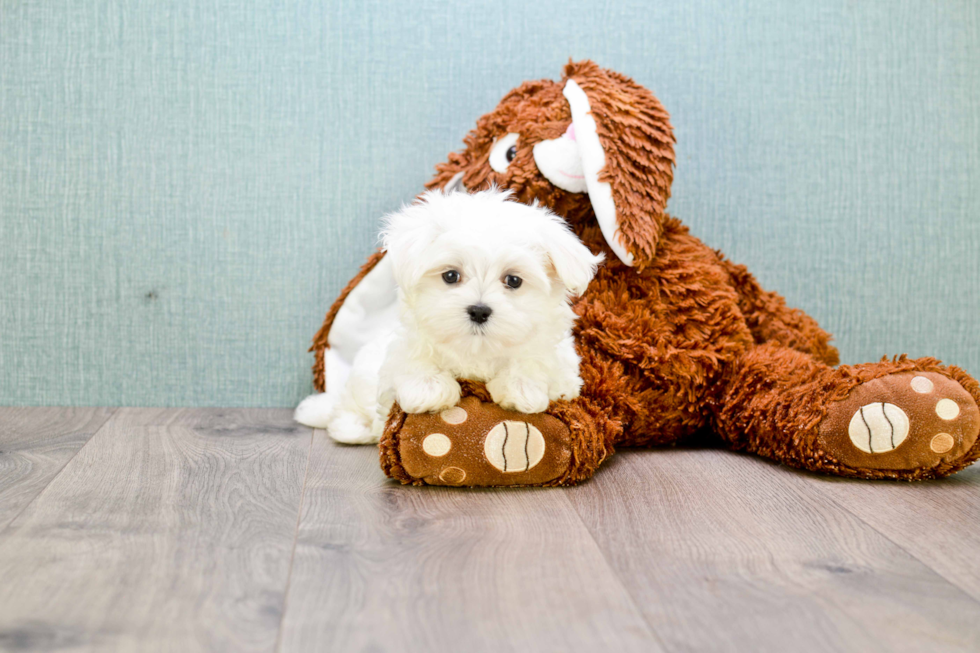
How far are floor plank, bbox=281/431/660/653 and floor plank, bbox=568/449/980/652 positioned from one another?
5 centimetres

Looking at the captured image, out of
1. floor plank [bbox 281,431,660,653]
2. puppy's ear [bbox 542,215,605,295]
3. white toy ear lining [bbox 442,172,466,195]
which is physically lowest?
floor plank [bbox 281,431,660,653]

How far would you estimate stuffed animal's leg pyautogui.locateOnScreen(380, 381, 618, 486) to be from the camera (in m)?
1.16

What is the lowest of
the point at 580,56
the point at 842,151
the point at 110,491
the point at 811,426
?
the point at 110,491

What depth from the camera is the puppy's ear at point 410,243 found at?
1140 mm

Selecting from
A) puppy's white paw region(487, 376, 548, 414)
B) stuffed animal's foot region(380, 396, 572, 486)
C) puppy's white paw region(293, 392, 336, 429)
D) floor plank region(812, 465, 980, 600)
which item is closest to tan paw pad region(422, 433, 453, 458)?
stuffed animal's foot region(380, 396, 572, 486)

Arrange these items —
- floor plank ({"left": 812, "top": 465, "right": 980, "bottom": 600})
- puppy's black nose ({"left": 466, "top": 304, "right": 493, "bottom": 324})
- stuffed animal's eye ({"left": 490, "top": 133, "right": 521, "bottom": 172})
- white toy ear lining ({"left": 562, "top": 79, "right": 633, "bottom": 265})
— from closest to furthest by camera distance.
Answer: floor plank ({"left": 812, "top": 465, "right": 980, "bottom": 600}) < puppy's black nose ({"left": 466, "top": 304, "right": 493, "bottom": 324}) < white toy ear lining ({"left": 562, "top": 79, "right": 633, "bottom": 265}) < stuffed animal's eye ({"left": 490, "top": 133, "right": 521, "bottom": 172})

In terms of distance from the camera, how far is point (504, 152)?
149 centimetres

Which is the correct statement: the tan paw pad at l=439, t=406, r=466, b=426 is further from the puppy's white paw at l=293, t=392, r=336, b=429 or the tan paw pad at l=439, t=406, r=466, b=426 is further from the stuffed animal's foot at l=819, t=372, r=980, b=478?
the stuffed animal's foot at l=819, t=372, r=980, b=478

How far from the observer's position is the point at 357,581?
0.86 meters

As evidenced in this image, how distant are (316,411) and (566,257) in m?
0.68

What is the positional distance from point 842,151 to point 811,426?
80cm

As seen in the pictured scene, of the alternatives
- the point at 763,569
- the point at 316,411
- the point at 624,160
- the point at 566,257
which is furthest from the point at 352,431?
the point at 763,569

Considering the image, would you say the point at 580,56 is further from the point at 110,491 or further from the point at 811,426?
the point at 110,491

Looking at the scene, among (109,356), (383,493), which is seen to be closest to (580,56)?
(383,493)
